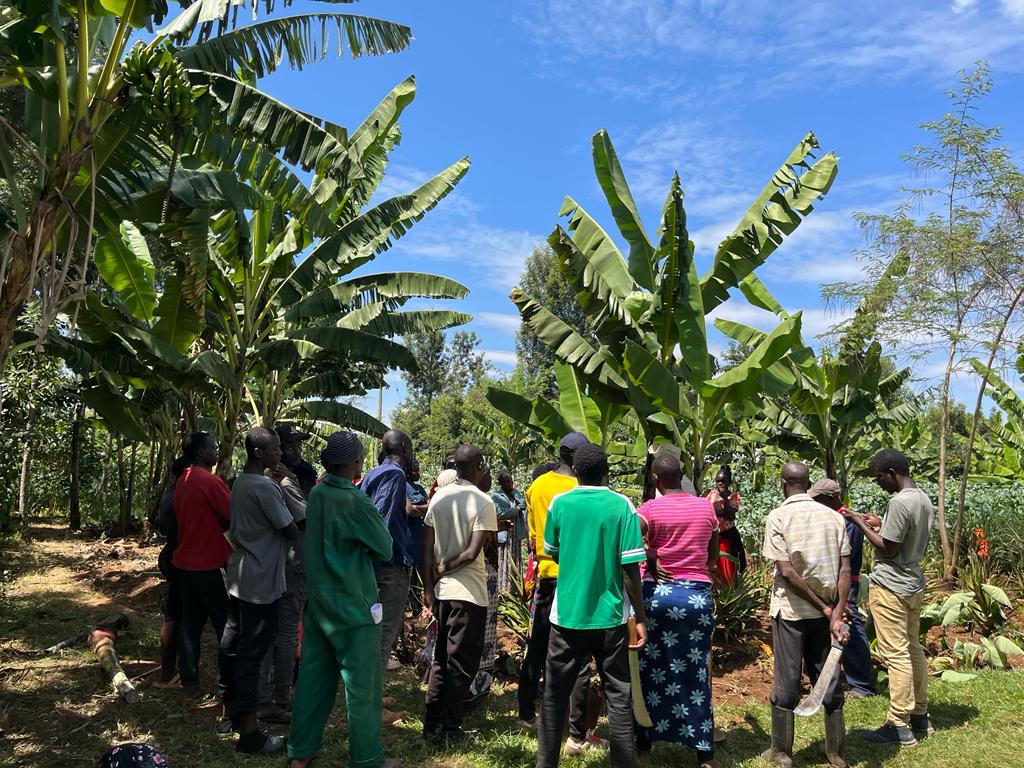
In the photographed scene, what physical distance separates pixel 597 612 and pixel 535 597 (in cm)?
113

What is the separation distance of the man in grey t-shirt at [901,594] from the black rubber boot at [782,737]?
2.74ft

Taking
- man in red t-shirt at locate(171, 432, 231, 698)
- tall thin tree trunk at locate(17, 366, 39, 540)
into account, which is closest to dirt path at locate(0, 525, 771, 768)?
man in red t-shirt at locate(171, 432, 231, 698)

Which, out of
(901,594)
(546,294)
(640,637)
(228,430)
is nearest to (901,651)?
(901,594)

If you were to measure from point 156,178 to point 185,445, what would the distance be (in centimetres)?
259

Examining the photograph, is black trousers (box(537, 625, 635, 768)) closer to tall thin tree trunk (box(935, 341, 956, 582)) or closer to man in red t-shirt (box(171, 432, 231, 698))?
man in red t-shirt (box(171, 432, 231, 698))

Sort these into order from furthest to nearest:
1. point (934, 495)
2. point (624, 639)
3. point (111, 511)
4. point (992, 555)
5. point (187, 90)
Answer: point (111, 511), point (934, 495), point (992, 555), point (187, 90), point (624, 639)

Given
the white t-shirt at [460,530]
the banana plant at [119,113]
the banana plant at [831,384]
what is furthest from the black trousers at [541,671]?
the banana plant at [831,384]

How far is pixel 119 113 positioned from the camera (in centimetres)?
525

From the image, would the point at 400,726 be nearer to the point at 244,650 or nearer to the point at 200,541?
the point at 244,650

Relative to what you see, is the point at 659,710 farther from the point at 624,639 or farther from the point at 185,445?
the point at 185,445

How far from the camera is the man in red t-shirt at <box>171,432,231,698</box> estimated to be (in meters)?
4.99

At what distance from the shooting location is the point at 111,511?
14711 millimetres

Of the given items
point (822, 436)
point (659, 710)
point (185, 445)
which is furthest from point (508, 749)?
point (822, 436)

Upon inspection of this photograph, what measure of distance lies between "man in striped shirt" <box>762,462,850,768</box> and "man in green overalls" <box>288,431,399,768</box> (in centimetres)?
239
